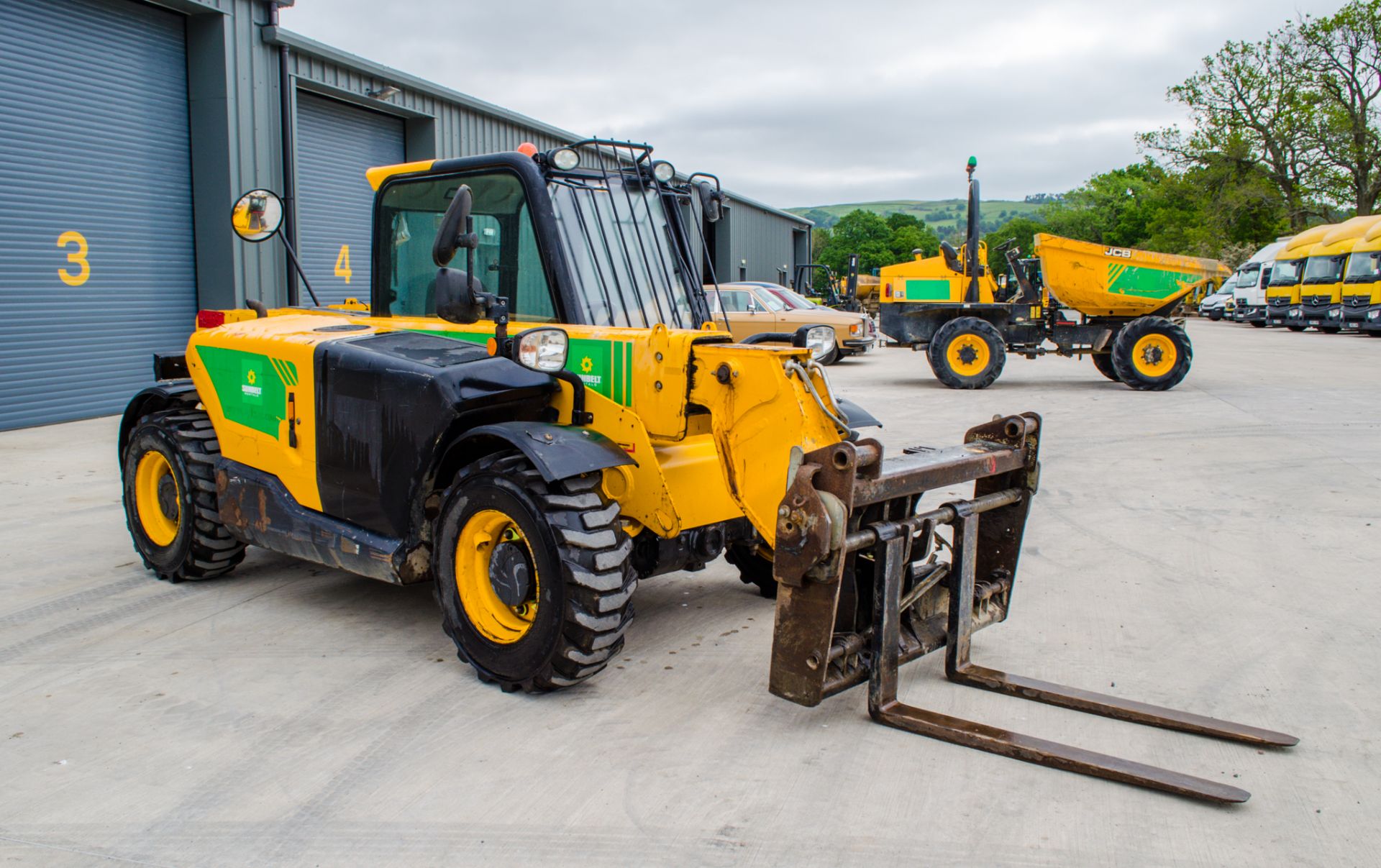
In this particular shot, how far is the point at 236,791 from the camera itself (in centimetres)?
345

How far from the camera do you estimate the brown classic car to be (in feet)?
64.0

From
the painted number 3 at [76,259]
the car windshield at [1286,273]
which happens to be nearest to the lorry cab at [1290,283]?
the car windshield at [1286,273]

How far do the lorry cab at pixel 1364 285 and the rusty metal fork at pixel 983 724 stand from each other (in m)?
30.7

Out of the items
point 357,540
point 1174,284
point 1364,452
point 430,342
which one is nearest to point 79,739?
point 357,540

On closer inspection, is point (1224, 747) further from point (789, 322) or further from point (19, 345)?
point (789, 322)

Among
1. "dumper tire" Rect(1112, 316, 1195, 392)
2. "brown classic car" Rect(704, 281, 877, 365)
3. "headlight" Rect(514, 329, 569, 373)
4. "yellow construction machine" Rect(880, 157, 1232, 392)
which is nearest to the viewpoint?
"headlight" Rect(514, 329, 569, 373)

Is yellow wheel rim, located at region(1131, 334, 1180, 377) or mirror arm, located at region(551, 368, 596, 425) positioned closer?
mirror arm, located at region(551, 368, 596, 425)

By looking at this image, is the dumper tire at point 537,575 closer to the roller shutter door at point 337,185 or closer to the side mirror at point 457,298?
the side mirror at point 457,298

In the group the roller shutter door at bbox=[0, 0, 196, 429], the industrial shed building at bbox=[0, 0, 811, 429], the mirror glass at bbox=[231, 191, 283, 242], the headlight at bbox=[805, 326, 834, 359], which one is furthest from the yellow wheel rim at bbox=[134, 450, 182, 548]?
the roller shutter door at bbox=[0, 0, 196, 429]

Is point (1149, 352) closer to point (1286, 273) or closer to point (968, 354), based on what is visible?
point (968, 354)

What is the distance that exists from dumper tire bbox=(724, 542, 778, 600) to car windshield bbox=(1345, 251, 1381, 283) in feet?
102

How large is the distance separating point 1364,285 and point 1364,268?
575mm

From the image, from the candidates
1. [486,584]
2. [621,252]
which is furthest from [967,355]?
[486,584]

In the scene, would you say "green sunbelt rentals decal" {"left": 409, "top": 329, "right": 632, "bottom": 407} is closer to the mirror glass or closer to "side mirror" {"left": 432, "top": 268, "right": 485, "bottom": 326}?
"side mirror" {"left": 432, "top": 268, "right": 485, "bottom": 326}
